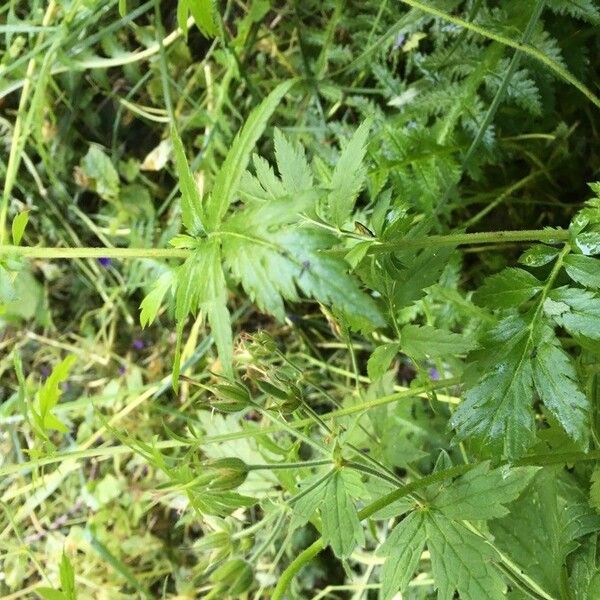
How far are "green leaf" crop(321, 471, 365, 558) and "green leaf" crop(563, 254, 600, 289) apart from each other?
0.37 m

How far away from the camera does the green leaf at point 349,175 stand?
0.73 meters

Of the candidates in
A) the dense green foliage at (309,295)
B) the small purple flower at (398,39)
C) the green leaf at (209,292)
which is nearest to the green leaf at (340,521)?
the dense green foliage at (309,295)

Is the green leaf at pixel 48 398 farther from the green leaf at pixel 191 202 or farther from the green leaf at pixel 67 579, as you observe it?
the green leaf at pixel 191 202

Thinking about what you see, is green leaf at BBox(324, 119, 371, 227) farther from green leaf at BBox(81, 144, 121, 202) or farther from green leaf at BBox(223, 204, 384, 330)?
green leaf at BBox(81, 144, 121, 202)

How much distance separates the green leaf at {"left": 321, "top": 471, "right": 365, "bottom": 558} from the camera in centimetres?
79

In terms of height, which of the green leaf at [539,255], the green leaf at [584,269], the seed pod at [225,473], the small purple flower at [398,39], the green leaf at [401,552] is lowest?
the green leaf at [401,552]

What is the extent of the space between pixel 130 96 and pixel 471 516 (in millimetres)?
1265

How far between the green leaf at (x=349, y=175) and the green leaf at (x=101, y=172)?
1.03 meters

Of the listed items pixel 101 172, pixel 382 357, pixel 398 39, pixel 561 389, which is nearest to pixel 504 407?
pixel 561 389

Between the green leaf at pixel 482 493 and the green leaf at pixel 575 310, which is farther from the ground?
the green leaf at pixel 575 310

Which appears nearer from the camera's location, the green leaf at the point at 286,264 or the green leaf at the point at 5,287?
the green leaf at the point at 286,264

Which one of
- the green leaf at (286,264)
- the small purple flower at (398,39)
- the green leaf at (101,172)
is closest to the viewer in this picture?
the green leaf at (286,264)

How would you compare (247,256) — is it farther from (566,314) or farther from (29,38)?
(29,38)

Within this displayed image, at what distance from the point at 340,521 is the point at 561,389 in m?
0.30
